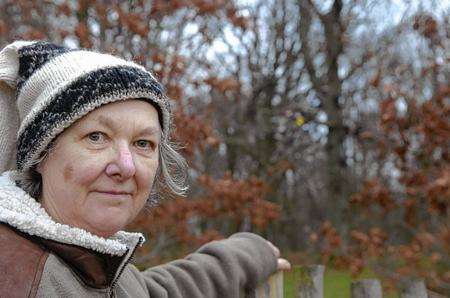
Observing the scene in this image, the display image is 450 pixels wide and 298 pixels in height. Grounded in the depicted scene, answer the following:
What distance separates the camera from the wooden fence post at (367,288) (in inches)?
97.0

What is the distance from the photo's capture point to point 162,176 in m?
2.04

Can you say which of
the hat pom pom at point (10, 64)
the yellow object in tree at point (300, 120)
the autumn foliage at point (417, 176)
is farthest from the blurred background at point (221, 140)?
the yellow object in tree at point (300, 120)

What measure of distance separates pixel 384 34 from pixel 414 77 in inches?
237

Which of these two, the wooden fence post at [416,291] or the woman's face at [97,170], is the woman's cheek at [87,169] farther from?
the wooden fence post at [416,291]

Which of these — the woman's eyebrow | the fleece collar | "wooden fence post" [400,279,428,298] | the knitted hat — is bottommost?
"wooden fence post" [400,279,428,298]

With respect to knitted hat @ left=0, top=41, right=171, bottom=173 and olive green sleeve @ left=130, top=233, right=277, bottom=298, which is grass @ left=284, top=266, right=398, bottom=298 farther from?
knitted hat @ left=0, top=41, right=171, bottom=173

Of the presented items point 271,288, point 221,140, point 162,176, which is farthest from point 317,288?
point 221,140

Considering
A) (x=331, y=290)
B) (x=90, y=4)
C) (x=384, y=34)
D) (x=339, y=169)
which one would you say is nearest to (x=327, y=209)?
(x=339, y=169)

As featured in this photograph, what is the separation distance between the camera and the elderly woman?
1607mm

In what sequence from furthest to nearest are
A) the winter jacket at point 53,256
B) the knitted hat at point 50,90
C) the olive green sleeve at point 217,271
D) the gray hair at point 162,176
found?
the olive green sleeve at point 217,271, the gray hair at point 162,176, the knitted hat at point 50,90, the winter jacket at point 53,256

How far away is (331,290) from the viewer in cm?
748

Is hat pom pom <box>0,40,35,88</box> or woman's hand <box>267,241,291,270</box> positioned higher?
hat pom pom <box>0,40,35,88</box>

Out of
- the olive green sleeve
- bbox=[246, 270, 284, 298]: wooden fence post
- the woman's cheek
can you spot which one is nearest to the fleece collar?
the woman's cheek

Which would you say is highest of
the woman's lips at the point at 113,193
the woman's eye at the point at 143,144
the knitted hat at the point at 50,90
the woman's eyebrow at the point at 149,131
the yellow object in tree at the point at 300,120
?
the yellow object in tree at the point at 300,120
